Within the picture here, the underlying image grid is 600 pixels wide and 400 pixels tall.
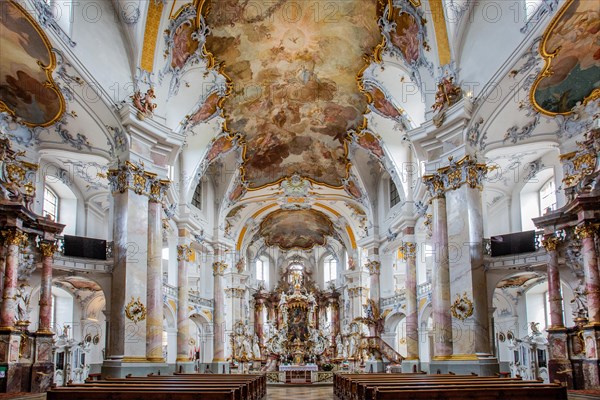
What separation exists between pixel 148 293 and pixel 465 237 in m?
9.29

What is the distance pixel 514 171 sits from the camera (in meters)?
22.8

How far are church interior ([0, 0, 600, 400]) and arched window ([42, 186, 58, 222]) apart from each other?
78 mm

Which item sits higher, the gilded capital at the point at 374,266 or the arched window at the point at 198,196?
the arched window at the point at 198,196

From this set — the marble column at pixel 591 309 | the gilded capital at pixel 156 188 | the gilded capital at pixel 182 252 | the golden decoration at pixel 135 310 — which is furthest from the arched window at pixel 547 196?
the gilded capital at pixel 182 252

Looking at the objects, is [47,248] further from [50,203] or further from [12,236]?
[50,203]

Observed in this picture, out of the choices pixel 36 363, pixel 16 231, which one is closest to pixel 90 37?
pixel 16 231

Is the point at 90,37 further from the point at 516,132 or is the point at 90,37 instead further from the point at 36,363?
the point at 516,132

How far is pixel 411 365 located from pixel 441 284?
918cm

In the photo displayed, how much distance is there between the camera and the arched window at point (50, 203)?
23305 millimetres

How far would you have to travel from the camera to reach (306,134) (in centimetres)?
3008

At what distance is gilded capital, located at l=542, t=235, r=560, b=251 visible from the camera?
57.5 feet

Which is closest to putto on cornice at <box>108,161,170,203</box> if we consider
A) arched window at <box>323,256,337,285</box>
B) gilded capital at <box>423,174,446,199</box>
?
gilded capital at <box>423,174,446,199</box>

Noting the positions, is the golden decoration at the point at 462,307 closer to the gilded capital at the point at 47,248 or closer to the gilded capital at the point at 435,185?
the gilded capital at the point at 435,185

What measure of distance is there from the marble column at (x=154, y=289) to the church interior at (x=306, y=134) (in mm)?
69
